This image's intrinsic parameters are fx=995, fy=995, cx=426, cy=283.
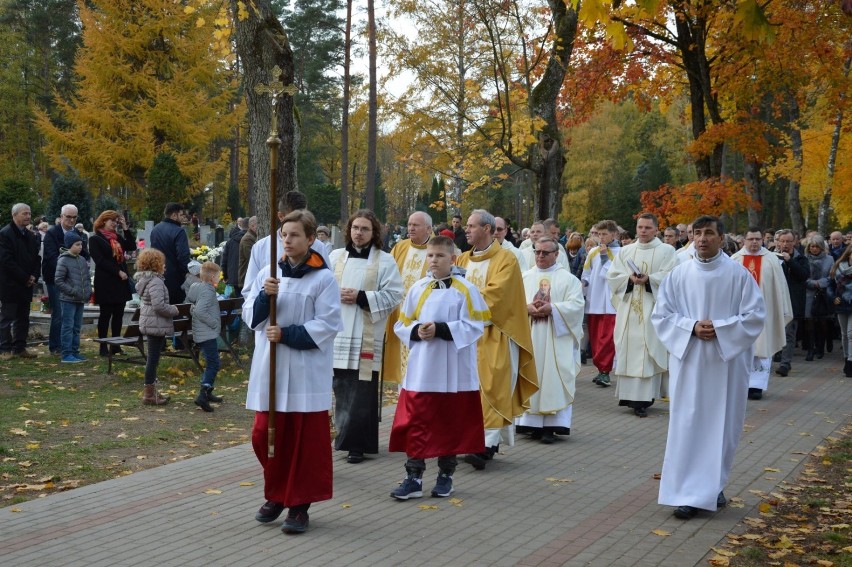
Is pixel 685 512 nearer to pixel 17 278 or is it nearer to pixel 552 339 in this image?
pixel 552 339

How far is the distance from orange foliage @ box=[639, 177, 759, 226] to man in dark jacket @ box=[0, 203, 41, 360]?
1264 centimetres

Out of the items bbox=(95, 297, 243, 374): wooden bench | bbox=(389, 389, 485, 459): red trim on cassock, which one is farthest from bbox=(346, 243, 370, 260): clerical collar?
bbox=(95, 297, 243, 374): wooden bench

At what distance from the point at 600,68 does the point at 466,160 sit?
4552 mm

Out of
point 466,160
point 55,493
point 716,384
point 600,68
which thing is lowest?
point 55,493

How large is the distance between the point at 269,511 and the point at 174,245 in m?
7.94

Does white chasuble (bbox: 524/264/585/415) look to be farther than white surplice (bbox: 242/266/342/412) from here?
Yes

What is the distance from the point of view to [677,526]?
6.82 metres

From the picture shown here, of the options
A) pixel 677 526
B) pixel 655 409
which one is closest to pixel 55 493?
pixel 677 526

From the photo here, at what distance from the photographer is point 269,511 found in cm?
665

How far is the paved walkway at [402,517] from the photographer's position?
6.05m

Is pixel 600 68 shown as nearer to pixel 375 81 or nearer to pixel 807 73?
pixel 807 73

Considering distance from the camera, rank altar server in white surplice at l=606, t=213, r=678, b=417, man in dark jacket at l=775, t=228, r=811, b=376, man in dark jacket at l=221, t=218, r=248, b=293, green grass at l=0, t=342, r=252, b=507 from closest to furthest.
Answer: green grass at l=0, t=342, r=252, b=507
altar server in white surplice at l=606, t=213, r=678, b=417
man in dark jacket at l=775, t=228, r=811, b=376
man in dark jacket at l=221, t=218, r=248, b=293

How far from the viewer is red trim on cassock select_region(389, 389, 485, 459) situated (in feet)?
24.2

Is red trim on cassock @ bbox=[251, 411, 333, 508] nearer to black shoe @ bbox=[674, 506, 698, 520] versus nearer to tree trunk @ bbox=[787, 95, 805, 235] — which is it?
black shoe @ bbox=[674, 506, 698, 520]
